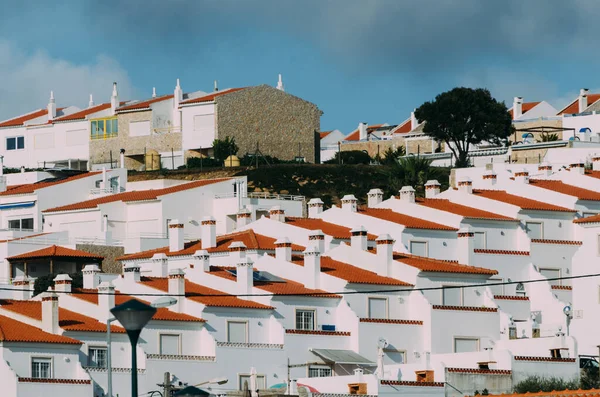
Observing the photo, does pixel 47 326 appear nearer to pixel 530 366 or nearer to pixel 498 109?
pixel 530 366

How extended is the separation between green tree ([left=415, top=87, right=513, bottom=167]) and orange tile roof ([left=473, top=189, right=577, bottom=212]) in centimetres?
2727

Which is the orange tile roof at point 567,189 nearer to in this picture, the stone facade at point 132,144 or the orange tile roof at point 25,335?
the orange tile roof at point 25,335

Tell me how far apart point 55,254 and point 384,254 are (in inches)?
948

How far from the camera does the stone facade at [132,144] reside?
422 ft

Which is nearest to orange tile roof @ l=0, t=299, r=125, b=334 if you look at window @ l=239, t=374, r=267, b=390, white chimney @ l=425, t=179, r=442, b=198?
window @ l=239, t=374, r=267, b=390

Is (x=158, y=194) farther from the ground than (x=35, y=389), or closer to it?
farther from the ground

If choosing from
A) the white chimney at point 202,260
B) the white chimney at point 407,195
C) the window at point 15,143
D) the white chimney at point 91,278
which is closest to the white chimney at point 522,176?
the white chimney at point 407,195

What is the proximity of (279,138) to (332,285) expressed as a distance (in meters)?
54.1

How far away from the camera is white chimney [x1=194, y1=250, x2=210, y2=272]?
74.3 meters

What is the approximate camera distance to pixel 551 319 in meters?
82.3

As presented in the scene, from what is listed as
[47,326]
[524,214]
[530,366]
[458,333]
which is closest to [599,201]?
[524,214]

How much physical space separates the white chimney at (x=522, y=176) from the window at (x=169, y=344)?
3129 cm

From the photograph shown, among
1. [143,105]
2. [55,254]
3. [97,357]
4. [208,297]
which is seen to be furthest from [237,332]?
[143,105]

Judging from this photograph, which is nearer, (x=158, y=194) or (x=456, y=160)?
(x=158, y=194)
